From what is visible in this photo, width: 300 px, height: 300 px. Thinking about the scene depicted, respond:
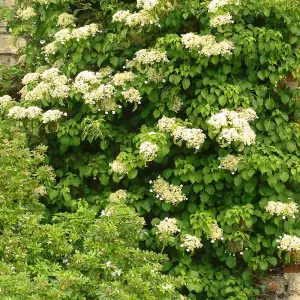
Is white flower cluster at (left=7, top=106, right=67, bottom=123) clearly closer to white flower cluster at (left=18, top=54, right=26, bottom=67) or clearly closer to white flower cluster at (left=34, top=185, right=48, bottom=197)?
white flower cluster at (left=34, top=185, right=48, bottom=197)

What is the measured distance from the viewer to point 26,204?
5023 mm

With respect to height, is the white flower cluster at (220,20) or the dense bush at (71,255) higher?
the white flower cluster at (220,20)

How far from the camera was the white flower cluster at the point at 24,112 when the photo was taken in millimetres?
5645

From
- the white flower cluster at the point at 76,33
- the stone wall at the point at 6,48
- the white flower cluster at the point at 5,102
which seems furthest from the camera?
the stone wall at the point at 6,48

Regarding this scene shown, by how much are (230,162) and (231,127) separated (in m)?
0.33

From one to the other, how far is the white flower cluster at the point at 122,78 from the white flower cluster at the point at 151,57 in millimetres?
142

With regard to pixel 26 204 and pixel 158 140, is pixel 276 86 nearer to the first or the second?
pixel 158 140

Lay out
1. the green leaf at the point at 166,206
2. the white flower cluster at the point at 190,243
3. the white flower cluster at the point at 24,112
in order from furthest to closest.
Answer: the white flower cluster at the point at 24,112, the green leaf at the point at 166,206, the white flower cluster at the point at 190,243

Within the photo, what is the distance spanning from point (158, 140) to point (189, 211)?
71 centimetres

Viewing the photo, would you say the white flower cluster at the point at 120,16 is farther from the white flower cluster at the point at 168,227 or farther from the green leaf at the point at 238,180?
the white flower cluster at the point at 168,227

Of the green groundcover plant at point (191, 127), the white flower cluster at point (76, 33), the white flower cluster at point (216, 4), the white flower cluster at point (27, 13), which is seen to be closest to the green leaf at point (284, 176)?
the green groundcover plant at point (191, 127)

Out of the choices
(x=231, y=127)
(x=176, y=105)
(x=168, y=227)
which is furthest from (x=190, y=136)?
(x=168, y=227)

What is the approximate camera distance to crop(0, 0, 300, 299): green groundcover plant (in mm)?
5441

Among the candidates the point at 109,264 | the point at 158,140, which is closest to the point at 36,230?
the point at 109,264
